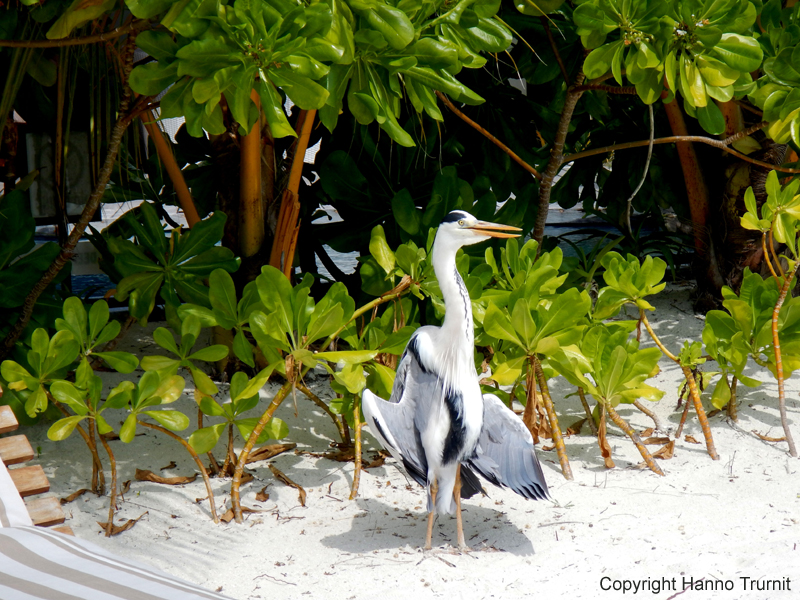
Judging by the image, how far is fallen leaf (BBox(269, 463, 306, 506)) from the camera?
7.18 ft

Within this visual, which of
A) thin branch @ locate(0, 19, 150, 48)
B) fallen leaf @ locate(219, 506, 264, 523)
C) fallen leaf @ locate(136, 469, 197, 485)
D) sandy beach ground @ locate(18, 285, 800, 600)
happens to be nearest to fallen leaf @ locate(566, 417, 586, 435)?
sandy beach ground @ locate(18, 285, 800, 600)

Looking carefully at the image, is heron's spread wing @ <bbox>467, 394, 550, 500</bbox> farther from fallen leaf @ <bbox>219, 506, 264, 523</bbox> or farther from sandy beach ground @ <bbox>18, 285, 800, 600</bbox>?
fallen leaf @ <bbox>219, 506, 264, 523</bbox>

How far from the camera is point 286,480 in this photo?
89.8 inches

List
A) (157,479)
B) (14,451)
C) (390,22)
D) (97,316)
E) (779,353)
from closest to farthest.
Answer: (390,22) < (14,451) < (97,316) < (157,479) < (779,353)

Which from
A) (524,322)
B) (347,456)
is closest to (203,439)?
(347,456)

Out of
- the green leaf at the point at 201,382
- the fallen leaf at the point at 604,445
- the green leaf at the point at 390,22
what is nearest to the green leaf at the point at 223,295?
the green leaf at the point at 201,382

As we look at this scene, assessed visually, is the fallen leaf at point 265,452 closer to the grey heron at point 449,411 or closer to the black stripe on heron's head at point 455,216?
the grey heron at point 449,411

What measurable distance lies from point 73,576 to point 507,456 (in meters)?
1.08

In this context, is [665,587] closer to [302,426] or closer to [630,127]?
[302,426]

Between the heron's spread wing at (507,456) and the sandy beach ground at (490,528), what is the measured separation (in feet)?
0.63

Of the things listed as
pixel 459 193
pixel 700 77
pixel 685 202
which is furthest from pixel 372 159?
pixel 685 202

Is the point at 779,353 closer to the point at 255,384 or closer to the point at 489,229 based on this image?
the point at 489,229

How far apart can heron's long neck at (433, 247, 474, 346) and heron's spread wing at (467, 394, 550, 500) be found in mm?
221

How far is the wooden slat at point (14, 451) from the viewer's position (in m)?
1.70
